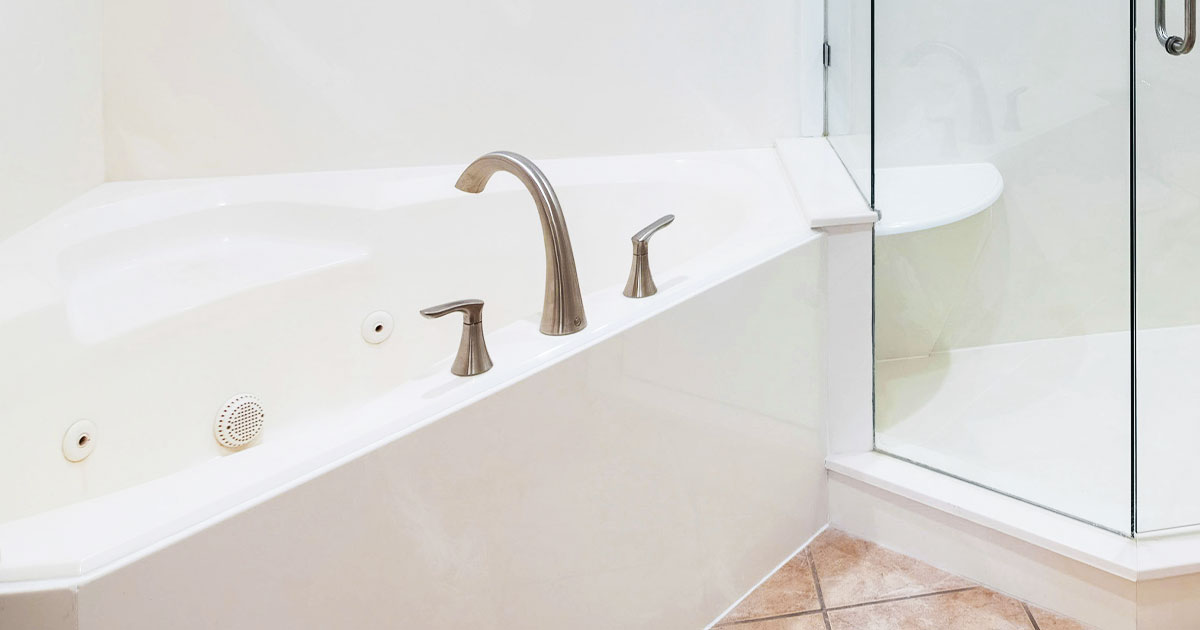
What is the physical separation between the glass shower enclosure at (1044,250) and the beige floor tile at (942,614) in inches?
7.7

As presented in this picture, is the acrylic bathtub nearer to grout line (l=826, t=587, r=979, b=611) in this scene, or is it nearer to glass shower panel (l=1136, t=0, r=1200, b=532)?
grout line (l=826, t=587, r=979, b=611)

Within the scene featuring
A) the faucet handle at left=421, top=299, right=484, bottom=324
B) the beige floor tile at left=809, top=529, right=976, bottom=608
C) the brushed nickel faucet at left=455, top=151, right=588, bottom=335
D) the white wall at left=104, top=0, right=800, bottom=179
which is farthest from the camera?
the white wall at left=104, top=0, right=800, bottom=179

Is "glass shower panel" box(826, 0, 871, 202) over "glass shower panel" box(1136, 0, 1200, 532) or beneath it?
over

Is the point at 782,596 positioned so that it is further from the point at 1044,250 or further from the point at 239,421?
the point at 239,421

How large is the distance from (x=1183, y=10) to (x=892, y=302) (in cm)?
66

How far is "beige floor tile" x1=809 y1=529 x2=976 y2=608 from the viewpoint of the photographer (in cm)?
159

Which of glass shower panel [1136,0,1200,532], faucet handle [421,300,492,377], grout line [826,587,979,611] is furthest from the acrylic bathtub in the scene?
glass shower panel [1136,0,1200,532]

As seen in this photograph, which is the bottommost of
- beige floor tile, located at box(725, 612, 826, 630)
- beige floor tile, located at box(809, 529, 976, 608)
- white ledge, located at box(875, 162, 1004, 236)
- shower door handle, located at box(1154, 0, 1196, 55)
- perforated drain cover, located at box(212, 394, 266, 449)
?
beige floor tile, located at box(725, 612, 826, 630)

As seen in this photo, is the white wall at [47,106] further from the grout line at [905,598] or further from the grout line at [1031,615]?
the grout line at [1031,615]

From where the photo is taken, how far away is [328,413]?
1.83 metres

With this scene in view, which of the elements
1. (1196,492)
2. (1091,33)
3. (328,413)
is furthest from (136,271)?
(1196,492)

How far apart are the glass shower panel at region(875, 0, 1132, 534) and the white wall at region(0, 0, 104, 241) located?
162 centimetres

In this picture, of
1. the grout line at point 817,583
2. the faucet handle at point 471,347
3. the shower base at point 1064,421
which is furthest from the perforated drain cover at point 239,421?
the shower base at point 1064,421

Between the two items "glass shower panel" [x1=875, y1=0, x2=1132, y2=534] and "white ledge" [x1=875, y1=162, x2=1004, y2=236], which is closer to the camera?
"glass shower panel" [x1=875, y1=0, x2=1132, y2=534]
